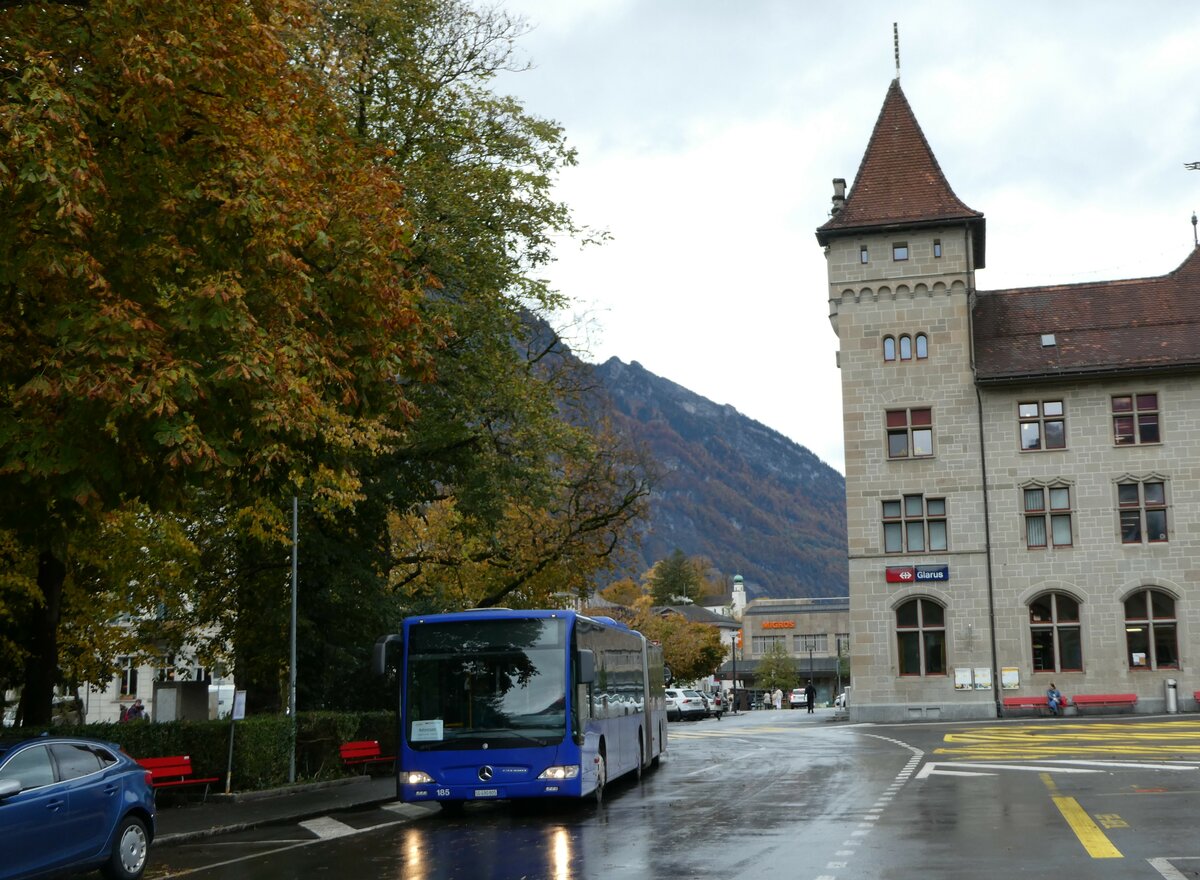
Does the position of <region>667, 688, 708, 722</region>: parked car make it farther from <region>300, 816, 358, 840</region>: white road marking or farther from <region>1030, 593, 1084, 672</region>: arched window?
<region>300, 816, 358, 840</region>: white road marking

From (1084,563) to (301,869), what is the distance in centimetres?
4268

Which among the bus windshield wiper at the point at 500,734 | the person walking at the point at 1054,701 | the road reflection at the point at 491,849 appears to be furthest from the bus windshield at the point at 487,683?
the person walking at the point at 1054,701

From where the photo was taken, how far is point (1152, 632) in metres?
49.6

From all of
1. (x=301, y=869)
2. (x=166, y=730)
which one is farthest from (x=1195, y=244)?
(x=301, y=869)

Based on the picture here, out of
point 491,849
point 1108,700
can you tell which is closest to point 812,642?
point 1108,700

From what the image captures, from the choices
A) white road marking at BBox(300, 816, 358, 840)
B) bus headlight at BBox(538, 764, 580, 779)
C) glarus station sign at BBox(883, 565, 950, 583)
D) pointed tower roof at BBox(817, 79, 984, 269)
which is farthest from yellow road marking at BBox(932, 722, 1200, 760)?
pointed tower roof at BBox(817, 79, 984, 269)

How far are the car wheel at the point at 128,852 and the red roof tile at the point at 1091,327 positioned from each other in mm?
43132

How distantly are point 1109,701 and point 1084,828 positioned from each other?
3711 cm

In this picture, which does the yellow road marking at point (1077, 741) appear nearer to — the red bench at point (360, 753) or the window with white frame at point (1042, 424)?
the red bench at point (360, 753)

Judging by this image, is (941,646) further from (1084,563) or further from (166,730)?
(166,730)

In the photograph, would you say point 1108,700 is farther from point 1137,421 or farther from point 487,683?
point 487,683

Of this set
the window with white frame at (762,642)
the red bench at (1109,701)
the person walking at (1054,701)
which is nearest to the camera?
the person walking at (1054,701)

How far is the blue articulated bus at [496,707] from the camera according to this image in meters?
18.2

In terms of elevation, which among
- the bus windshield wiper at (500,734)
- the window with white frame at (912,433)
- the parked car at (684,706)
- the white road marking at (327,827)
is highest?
the window with white frame at (912,433)
